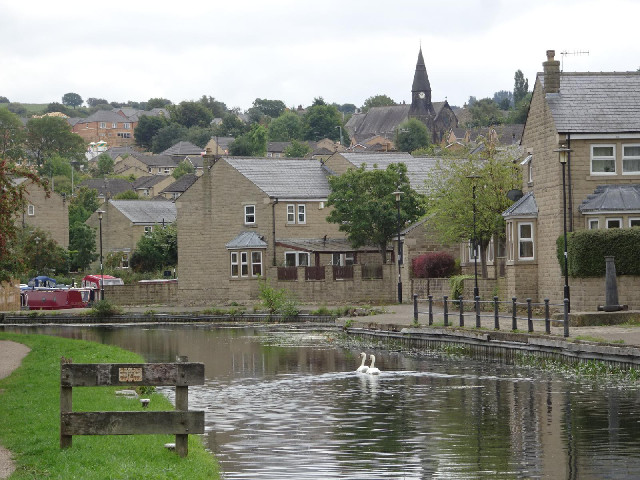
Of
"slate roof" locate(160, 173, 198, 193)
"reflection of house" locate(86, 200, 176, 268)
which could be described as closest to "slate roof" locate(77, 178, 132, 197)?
"slate roof" locate(160, 173, 198, 193)

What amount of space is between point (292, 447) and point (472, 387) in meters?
10.2

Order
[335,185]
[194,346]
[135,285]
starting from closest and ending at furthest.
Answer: [194,346] < [335,185] < [135,285]

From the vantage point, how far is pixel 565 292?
42.9m

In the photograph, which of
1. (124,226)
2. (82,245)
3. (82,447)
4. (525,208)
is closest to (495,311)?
(525,208)

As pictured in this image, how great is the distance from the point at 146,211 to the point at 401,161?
3720 centimetres

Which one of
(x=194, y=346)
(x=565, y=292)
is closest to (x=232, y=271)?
(x=194, y=346)

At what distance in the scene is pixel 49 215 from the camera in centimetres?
10706

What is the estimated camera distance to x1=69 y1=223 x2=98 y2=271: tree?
4215 inches

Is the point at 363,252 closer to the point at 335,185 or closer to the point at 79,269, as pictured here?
the point at 335,185

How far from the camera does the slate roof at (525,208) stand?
168 ft

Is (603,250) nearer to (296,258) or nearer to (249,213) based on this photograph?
(296,258)

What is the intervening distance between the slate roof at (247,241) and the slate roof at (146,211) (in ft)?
106

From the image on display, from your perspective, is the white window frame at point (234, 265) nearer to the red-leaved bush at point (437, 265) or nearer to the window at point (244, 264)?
the window at point (244, 264)

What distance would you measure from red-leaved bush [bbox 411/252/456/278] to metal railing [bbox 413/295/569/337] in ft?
12.6
